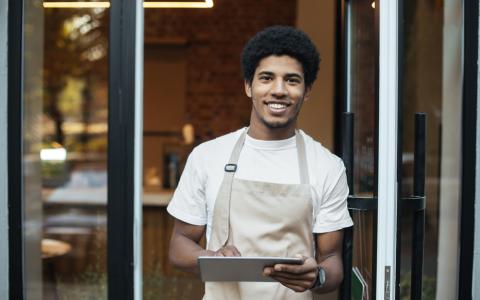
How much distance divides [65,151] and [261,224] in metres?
6.24

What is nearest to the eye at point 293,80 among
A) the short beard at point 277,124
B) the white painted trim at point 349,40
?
the short beard at point 277,124

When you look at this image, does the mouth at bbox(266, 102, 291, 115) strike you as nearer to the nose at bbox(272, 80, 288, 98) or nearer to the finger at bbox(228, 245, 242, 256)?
the nose at bbox(272, 80, 288, 98)

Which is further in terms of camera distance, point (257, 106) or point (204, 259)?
point (257, 106)

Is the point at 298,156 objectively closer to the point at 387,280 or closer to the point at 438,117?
the point at 387,280

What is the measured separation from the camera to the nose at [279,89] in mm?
2105

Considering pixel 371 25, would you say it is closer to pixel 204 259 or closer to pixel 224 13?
pixel 204 259

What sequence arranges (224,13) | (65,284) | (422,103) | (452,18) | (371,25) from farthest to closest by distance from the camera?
(224,13) → (65,284) → (422,103) → (452,18) → (371,25)

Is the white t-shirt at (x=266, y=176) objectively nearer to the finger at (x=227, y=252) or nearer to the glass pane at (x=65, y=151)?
the finger at (x=227, y=252)

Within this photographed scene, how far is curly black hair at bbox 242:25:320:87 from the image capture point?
7.04 ft

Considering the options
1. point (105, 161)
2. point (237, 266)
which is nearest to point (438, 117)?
point (237, 266)

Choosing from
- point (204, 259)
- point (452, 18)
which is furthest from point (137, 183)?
point (452, 18)

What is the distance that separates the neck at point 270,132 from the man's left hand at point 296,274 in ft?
1.37

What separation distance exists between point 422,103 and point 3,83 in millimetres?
1797

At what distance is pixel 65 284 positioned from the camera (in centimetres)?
371
